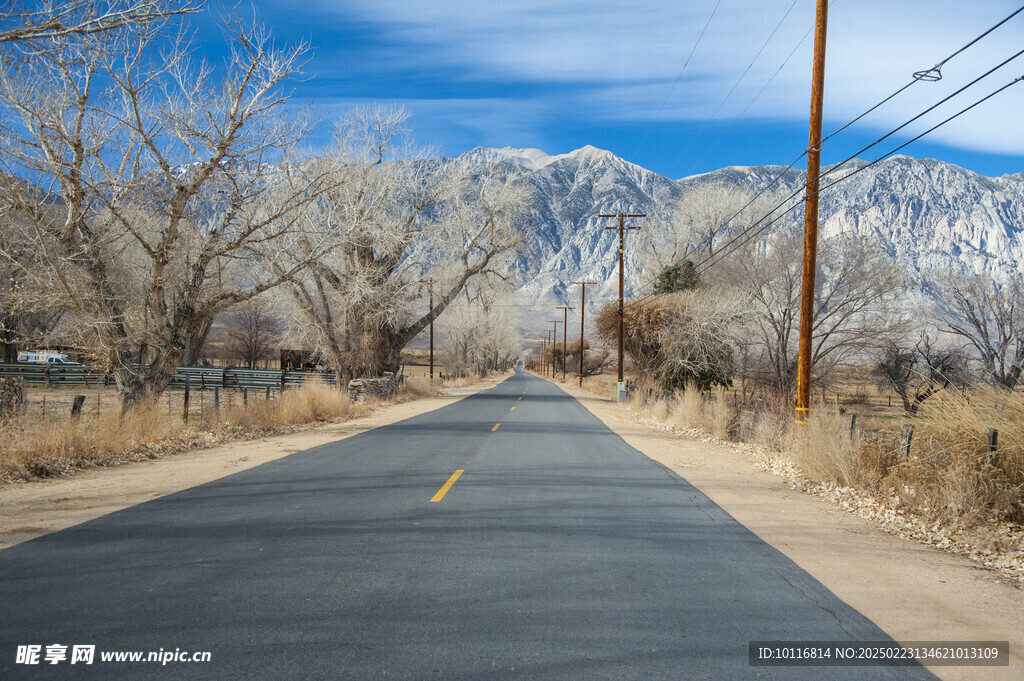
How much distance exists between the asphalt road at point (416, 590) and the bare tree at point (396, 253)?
63.5 feet

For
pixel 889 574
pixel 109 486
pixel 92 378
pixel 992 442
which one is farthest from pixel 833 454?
pixel 92 378

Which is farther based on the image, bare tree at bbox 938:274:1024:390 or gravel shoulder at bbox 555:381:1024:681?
bare tree at bbox 938:274:1024:390

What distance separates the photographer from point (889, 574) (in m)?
5.84

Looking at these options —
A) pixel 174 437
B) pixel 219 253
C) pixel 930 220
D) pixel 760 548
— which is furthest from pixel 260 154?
pixel 930 220

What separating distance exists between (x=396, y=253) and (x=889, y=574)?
1142 inches

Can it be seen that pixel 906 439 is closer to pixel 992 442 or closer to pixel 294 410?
pixel 992 442

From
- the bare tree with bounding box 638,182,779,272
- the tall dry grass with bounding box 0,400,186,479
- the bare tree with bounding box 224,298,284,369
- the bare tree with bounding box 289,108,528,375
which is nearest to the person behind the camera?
the tall dry grass with bounding box 0,400,186,479

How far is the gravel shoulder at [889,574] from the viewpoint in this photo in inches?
180

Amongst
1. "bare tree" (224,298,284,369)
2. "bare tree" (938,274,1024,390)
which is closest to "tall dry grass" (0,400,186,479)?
"bare tree" (938,274,1024,390)

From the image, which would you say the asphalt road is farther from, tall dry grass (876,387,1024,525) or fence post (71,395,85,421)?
fence post (71,395,85,421)

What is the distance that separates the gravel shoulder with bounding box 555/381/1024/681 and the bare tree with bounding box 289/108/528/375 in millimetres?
19834

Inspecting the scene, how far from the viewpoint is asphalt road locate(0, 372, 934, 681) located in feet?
12.4

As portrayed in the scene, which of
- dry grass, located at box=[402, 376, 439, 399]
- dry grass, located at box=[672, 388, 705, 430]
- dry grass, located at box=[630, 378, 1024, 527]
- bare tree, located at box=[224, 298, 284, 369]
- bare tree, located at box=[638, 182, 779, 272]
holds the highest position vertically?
bare tree, located at box=[638, 182, 779, 272]

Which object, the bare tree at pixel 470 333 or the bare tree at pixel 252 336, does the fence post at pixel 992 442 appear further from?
the bare tree at pixel 470 333
